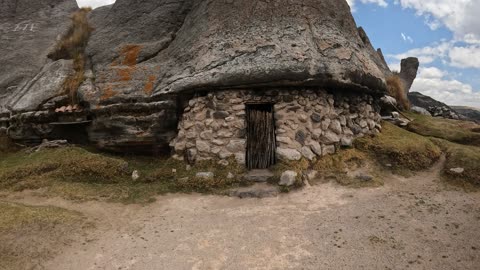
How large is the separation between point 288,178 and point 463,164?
4095mm

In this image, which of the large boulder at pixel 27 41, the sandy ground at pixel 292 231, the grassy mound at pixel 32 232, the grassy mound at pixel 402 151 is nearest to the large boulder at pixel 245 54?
the grassy mound at pixel 402 151

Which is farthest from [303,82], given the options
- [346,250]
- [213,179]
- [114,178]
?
[114,178]

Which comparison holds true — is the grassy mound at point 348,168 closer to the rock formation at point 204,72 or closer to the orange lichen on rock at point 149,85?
the rock formation at point 204,72

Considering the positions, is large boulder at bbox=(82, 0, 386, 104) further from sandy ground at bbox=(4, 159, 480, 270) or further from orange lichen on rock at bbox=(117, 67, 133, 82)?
sandy ground at bbox=(4, 159, 480, 270)

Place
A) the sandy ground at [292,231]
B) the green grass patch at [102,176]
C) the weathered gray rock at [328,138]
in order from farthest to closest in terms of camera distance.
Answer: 1. the weathered gray rock at [328,138]
2. the green grass patch at [102,176]
3. the sandy ground at [292,231]

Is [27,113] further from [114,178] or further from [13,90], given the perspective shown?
[114,178]

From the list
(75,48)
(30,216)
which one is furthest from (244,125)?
(75,48)

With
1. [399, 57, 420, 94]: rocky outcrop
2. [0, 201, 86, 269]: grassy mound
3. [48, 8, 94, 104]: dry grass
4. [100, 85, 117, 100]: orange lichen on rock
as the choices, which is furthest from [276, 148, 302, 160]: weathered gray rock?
[399, 57, 420, 94]: rocky outcrop

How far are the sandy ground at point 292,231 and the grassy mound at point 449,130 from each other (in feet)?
11.1

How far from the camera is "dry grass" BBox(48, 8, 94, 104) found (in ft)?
35.6

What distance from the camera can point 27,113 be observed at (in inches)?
410

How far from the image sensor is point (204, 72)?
8.81 meters

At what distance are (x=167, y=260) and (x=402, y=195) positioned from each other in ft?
16.0

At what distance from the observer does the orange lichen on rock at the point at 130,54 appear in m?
11.0
